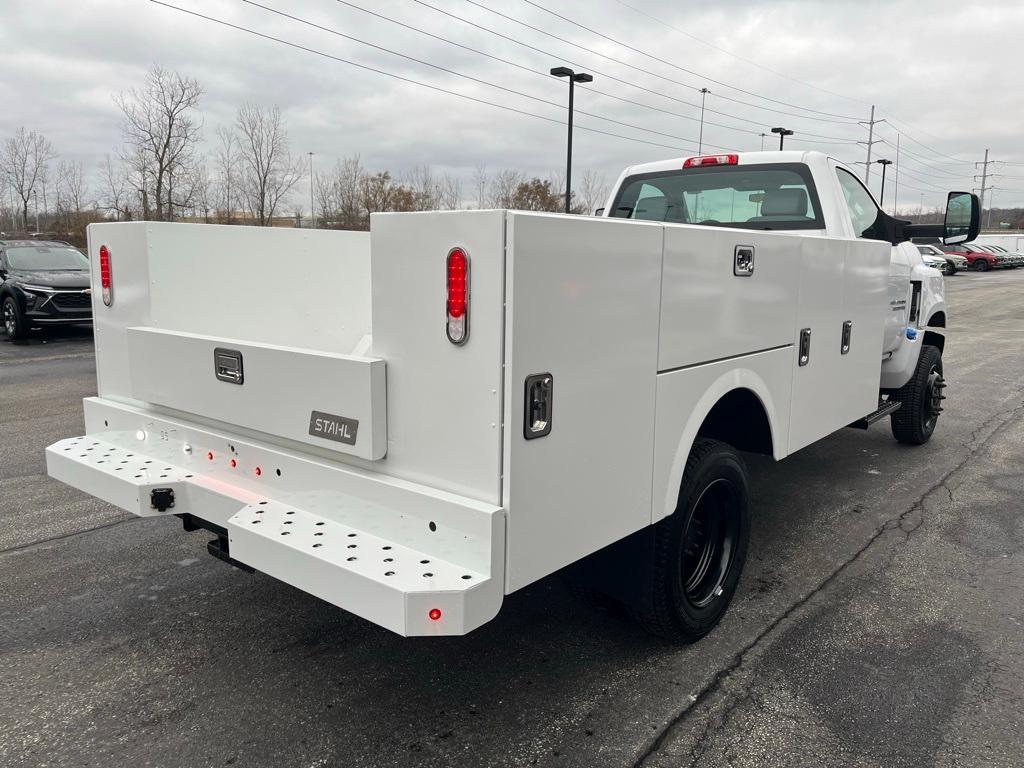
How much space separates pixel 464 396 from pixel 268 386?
2.99ft

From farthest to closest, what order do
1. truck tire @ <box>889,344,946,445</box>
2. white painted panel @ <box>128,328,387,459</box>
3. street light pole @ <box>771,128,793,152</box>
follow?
street light pole @ <box>771,128,793,152</box> < truck tire @ <box>889,344,946,445</box> < white painted panel @ <box>128,328,387,459</box>

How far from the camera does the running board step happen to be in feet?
17.3

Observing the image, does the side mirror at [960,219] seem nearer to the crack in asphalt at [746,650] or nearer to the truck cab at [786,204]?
the truck cab at [786,204]

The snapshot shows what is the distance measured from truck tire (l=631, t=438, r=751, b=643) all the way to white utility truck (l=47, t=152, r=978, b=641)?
0.01 m

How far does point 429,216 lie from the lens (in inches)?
91.2

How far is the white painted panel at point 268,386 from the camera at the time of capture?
101 inches

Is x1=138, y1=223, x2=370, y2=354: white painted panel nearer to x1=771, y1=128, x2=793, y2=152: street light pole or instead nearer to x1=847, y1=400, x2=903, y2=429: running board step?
x1=847, y1=400, x2=903, y2=429: running board step

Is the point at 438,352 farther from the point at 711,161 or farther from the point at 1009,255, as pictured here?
the point at 1009,255

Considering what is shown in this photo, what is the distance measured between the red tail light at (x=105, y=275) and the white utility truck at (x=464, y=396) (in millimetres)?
11

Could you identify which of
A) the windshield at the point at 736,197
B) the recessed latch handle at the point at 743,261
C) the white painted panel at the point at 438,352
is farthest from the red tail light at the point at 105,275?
the windshield at the point at 736,197

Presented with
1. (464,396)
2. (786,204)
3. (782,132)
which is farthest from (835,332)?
(782,132)

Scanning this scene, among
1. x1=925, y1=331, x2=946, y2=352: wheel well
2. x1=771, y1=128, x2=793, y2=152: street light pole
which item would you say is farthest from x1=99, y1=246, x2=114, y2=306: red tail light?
x1=771, y1=128, x2=793, y2=152: street light pole

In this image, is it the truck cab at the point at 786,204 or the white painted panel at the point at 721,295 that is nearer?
the white painted panel at the point at 721,295

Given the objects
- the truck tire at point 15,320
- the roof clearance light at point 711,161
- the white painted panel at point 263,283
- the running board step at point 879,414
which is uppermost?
the roof clearance light at point 711,161
